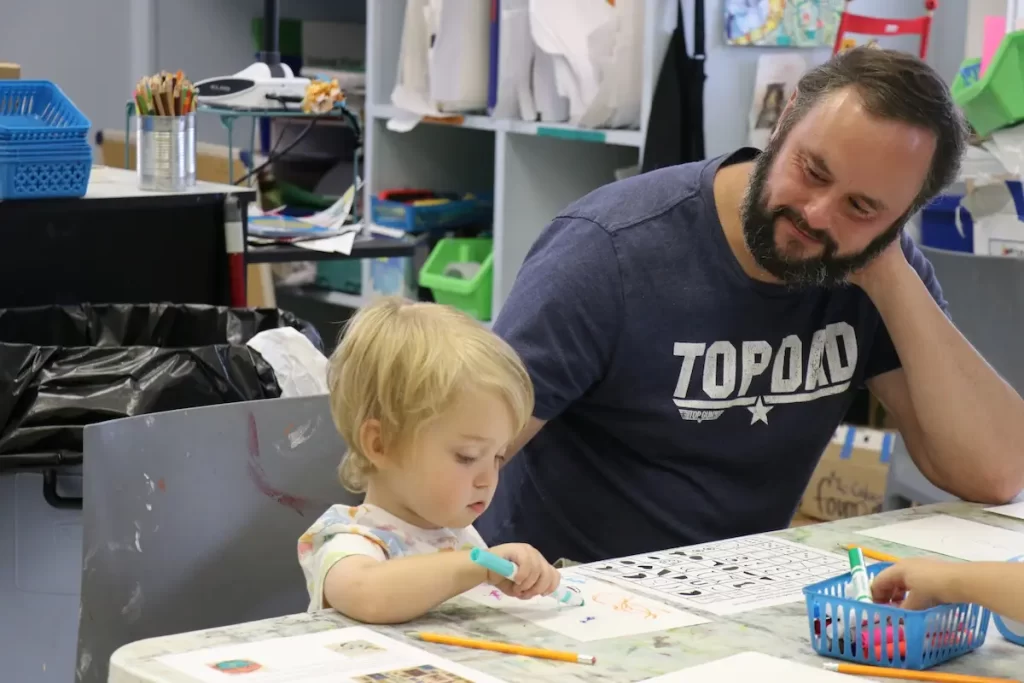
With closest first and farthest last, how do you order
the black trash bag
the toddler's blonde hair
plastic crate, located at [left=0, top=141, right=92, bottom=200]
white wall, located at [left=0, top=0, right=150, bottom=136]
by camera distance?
the toddler's blonde hair < the black trash bag < plastic crate, located at [left=0, top=141, right=92, bottom=200] < white wall, located at [left=0, top=0, right=150, bottom=136]

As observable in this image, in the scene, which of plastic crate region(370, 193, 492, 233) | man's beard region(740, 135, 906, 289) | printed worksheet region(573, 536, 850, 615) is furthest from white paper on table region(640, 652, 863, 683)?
plastic crate region(370, 193, 492, 233)

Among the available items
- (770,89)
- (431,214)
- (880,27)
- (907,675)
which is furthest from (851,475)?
(907,675)

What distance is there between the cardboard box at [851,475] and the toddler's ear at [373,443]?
2.09 metres

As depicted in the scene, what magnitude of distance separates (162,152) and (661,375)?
1.17 meters

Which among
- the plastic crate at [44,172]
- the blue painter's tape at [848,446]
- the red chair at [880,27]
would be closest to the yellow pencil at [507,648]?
the plastic crate at [44,172]

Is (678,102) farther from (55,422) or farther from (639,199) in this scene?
(55,422)

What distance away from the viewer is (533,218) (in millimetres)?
3514

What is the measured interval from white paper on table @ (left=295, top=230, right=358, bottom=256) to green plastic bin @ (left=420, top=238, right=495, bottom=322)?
87cm

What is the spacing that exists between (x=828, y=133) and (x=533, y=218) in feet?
6.79

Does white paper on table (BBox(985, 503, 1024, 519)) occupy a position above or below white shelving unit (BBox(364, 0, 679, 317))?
below

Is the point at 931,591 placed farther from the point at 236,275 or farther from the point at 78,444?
the point at 236,275

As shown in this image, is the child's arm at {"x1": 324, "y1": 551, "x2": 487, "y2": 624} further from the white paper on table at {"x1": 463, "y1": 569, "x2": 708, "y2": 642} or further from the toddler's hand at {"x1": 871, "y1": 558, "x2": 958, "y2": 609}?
the toddler's hand at {"x1": 871, "y1": 558, "x2": 958, "y2": 609}

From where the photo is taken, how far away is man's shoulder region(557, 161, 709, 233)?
156 cm

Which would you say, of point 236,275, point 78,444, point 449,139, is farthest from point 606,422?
point 449,139
